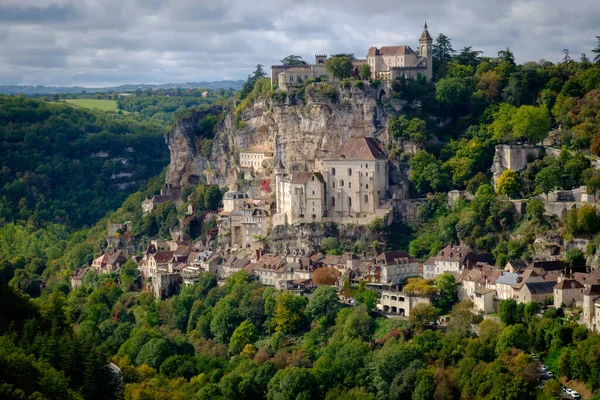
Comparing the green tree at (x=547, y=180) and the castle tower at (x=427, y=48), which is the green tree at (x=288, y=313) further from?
the castle tower at (x=427, y=48)

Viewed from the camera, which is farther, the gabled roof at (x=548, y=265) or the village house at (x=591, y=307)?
the gabled roof at (x=548, y=265)

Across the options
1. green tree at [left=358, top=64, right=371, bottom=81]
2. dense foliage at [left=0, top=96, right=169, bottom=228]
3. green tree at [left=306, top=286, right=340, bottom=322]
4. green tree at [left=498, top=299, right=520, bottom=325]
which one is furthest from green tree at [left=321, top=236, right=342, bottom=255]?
dense foliage at [left=0, top=96, right=169, bottom=228]

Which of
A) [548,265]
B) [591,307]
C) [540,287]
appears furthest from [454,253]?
[591,307]

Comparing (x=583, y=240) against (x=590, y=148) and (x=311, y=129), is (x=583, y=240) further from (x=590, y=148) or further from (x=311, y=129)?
(x=311, y=129)

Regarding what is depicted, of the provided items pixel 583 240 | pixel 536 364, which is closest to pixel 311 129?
pixel 583 240

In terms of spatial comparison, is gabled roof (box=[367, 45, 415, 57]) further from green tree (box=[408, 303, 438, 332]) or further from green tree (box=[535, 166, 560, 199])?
green tree (box=[408, 303, 438, 332])

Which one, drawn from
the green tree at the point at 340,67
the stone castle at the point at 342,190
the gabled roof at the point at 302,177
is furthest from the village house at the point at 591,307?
the green tree at the point at 340,67

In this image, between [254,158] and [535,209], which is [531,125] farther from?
[254,158]
